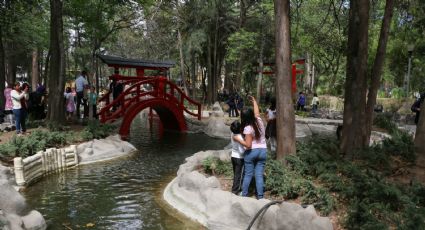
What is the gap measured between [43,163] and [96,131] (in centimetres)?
354

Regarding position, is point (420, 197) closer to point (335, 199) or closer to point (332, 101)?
point (335, 199)

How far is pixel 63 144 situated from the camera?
523 inches

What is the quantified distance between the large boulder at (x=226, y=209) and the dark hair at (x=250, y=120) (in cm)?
113

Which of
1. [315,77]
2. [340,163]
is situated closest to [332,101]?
[315,77]

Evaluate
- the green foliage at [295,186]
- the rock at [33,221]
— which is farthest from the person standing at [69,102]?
the green foliage at [295,186]

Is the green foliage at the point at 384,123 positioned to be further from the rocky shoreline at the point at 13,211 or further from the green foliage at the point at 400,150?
the rocky shoreline at the point at 13,211

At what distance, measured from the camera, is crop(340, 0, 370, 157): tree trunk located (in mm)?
8969

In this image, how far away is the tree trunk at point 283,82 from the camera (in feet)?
27.1

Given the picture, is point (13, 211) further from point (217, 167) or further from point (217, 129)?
point (217, 129)

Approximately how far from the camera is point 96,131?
48.9 feet

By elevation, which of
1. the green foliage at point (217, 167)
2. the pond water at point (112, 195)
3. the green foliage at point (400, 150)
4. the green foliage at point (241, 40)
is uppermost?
the green foliage at point (241, 40)

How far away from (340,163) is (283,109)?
153cm

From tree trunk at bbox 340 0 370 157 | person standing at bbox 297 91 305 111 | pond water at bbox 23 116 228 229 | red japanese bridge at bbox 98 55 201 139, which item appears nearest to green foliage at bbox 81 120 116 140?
red japanese bridge at bbox 98 55 201 139

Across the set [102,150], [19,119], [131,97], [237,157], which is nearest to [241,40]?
[131,97]
